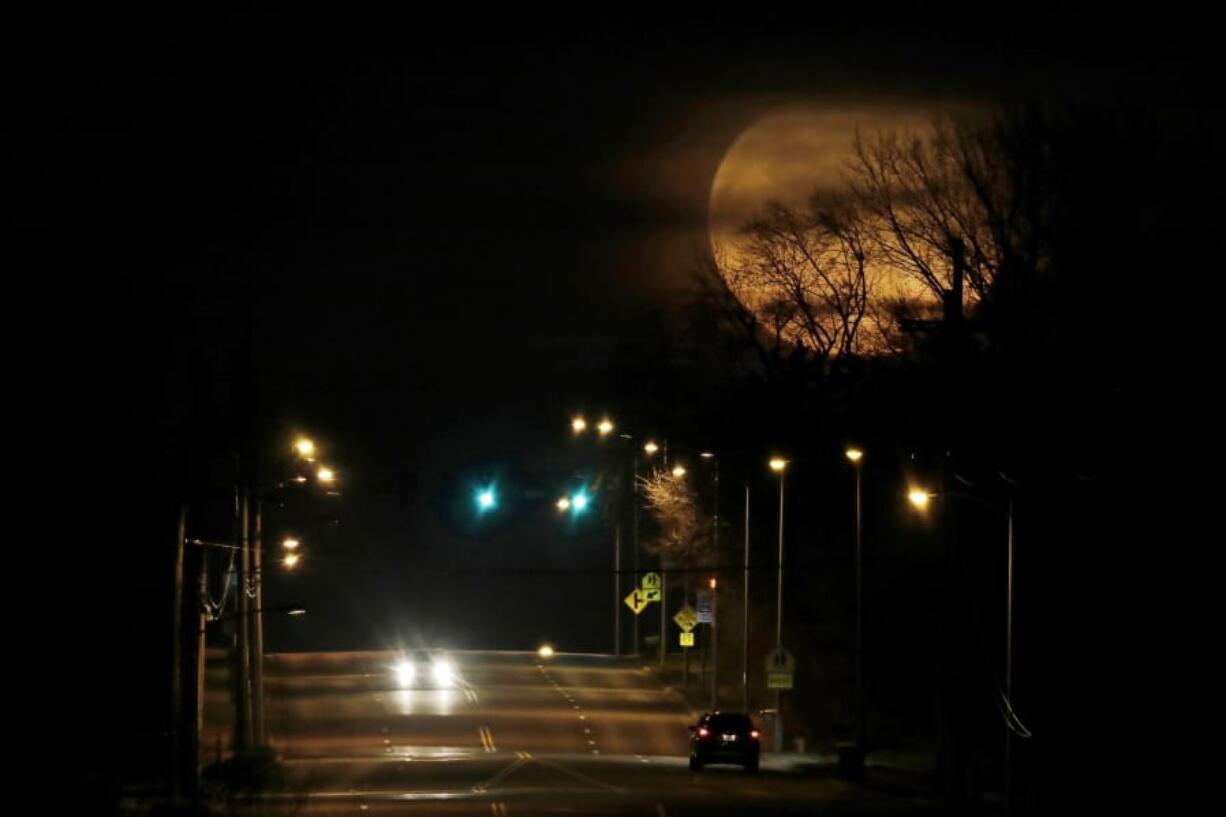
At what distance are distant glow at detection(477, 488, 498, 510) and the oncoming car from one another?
39.8 m

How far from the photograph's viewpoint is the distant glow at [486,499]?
38000 mm

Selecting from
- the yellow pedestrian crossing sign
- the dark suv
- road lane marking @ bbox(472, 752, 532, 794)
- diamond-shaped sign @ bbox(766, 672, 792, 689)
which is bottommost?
road lane marking @ bbox(472, 752, 532, 794)

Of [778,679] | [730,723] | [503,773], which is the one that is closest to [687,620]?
[778,679]

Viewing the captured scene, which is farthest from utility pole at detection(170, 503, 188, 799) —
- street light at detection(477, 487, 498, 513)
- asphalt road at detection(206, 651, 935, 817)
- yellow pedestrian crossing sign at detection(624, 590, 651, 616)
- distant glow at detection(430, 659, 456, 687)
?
distant glow at detection(430, 659, 456, 687)

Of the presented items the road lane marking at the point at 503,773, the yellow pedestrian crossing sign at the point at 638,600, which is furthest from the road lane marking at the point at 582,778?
the yellow pedestrian crossing sign at the point at 638,600

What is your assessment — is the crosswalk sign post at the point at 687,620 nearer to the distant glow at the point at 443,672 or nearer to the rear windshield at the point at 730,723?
the distant glow at the point at 443,672

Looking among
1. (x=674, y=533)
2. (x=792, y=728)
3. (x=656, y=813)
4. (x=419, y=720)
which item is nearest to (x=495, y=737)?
(x=419, y=720)

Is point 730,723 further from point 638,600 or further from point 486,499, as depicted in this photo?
point 638,600

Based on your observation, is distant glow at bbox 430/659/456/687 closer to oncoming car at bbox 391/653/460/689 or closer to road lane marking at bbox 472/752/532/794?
oncoming car at bbox 391/653/460/689

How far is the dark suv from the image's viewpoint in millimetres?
51781

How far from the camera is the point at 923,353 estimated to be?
54.6m

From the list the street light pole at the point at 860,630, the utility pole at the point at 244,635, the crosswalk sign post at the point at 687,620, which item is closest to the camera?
the utility pole at the point at 244,635

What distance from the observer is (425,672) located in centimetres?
8431

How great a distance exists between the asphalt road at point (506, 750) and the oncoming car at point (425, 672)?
0.69m
